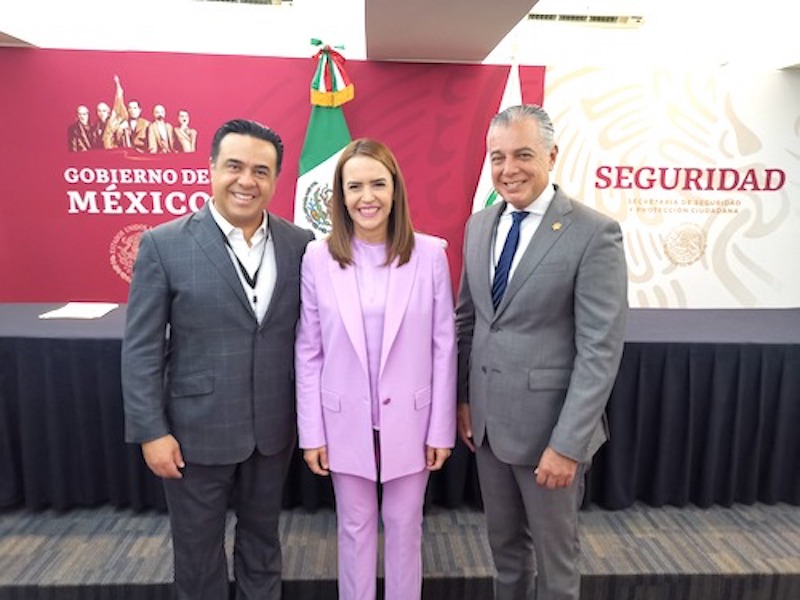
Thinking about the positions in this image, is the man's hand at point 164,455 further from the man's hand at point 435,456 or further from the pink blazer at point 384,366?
the man's hand at point 435,456

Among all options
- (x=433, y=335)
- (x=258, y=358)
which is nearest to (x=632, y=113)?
(x=433, y=335)

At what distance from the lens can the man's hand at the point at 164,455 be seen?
1476 mm

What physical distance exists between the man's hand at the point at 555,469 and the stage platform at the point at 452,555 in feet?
2.66

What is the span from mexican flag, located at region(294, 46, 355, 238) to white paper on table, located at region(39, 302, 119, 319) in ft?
3.96

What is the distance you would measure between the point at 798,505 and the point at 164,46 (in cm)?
421

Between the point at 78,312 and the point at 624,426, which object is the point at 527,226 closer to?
the point at 624,426

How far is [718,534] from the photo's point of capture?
2270 mm

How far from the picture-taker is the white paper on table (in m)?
2.57

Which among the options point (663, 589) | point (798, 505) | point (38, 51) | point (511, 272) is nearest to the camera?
point (511, 272)

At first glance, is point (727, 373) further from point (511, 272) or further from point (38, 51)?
point (38, 51)

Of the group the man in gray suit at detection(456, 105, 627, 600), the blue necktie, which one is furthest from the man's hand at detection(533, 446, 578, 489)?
the blue necktie

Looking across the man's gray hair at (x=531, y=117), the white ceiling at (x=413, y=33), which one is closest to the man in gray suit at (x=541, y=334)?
the man's gray hair at (x=531, y=117)

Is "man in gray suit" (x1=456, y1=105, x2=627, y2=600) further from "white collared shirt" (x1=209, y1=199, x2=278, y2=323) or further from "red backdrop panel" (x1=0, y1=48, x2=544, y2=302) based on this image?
"red backdrop panel" (x1=0, y1=48, x2=544, y2=302)

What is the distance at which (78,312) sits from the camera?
8.78 ft
